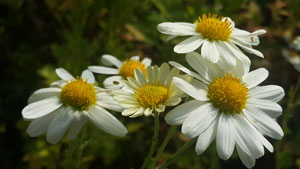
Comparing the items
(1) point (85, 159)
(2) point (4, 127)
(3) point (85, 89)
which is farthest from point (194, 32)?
(2) point (4, 127)

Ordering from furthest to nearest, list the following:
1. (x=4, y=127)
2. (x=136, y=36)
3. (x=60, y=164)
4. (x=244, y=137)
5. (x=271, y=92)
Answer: (x=136, y=36)
(x=4, y=127)
(x=60, y=164)
(x=271, y=92)
(x=244, y=137)

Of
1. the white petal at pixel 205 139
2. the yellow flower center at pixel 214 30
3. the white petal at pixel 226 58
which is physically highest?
the yellow flower center at pixel 214 30

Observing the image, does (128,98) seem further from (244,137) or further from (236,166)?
(236,166)

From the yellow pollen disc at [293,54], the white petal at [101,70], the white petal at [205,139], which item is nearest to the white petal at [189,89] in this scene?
the white petal at [205,139]

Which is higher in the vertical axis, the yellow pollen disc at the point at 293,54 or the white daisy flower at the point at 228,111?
the white daisy flower at the point at 228,111

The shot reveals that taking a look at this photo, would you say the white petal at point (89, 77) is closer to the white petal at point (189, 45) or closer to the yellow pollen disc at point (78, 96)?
the yellow pollen disc at point (78, 96)

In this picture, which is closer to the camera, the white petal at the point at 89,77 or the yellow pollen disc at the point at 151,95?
the yellow pollen disc at the point at 151,95
